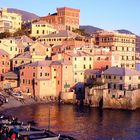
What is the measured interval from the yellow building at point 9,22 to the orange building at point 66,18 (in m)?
9.84

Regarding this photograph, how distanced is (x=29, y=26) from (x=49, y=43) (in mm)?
20773

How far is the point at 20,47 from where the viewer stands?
299ft

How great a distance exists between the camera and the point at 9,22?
367 feet

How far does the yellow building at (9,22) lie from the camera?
362 ft

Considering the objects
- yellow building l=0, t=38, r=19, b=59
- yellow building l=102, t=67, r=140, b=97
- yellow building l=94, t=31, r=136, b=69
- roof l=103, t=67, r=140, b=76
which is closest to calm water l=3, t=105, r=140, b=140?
yellow building l=102, t=67, r=140, b=97

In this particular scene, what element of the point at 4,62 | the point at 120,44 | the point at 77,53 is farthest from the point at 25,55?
the point at 120,44

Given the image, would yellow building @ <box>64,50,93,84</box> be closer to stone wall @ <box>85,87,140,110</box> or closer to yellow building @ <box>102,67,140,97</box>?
yellow building @ <box>102,67,140,97</box>

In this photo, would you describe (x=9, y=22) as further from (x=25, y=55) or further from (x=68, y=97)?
(x=68, y=97)

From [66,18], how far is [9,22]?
1653cm

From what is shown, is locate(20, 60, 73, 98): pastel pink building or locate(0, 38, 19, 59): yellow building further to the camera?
locate(0, 38, 19, 59): yellow building

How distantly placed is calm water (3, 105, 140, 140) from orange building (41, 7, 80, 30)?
5141cm

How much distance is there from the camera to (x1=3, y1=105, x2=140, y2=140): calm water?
51344mm

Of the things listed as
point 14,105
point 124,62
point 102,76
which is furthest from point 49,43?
point 14,105

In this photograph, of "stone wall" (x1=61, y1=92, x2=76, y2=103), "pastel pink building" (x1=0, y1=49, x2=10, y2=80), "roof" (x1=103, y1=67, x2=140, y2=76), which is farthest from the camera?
"pastel pink building" (x1=0, y1=49, x2=10, y2=80)
